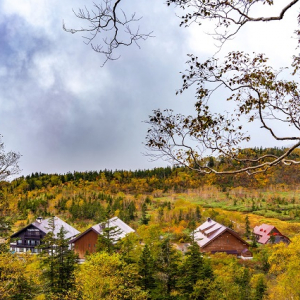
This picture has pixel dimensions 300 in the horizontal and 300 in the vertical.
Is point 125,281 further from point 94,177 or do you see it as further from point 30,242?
point 94,177

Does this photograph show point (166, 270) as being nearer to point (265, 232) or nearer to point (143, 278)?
point (143, 278)

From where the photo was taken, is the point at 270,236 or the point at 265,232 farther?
the point at 265,232

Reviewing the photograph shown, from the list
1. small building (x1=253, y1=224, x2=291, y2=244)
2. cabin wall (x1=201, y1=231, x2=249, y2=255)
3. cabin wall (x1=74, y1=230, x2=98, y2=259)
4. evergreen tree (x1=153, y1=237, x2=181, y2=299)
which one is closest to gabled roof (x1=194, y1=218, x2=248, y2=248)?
cabin wall (x1=201, y1=231, x2=249, y2=255)

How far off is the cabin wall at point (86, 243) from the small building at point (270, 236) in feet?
60.1

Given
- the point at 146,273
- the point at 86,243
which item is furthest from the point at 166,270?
the point at 86,243

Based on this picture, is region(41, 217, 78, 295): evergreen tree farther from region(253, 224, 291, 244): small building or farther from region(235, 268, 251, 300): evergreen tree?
region(253, 224, 291, 244): small building

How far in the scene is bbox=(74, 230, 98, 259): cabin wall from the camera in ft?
100

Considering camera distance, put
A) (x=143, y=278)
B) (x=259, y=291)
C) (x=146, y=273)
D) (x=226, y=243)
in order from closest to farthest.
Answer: (x=143, y=278) < (x=146, y=273) < (x=259, y=291) < (x=226, y=243)

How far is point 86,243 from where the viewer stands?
3080 centimetres

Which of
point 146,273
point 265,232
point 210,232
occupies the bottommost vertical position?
point 265,232

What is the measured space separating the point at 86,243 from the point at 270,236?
63.1 ft

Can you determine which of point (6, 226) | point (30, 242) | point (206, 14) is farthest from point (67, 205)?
point (206, 14)

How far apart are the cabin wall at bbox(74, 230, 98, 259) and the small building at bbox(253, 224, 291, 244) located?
60.1ft

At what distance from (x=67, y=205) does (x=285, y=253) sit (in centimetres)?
4823
